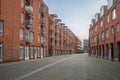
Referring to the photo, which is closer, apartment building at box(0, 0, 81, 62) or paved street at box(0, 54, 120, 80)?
paved street at box(0, 54, 120, 80)

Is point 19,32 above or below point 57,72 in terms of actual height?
above

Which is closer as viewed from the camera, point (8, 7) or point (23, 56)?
point (8, 7)

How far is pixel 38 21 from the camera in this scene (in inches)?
2244

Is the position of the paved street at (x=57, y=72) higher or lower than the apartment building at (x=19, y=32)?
lower

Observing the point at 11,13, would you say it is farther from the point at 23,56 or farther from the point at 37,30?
the point at 37,30

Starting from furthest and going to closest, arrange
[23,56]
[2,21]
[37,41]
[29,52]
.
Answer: [37,41]
[29,52]
[23,56]
[2,21]

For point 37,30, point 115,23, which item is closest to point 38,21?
point 37,30

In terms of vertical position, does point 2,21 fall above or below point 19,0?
below

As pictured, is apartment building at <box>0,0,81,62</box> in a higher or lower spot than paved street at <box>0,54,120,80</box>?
higher

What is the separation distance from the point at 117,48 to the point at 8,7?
17.7m

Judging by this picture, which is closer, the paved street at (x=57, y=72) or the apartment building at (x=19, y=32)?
the paved street at (x=57, y=72)

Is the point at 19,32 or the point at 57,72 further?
the point at 19,32

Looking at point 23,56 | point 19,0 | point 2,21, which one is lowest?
point 23,56

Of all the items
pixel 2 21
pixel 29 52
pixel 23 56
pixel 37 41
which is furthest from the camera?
pixel 37 41
